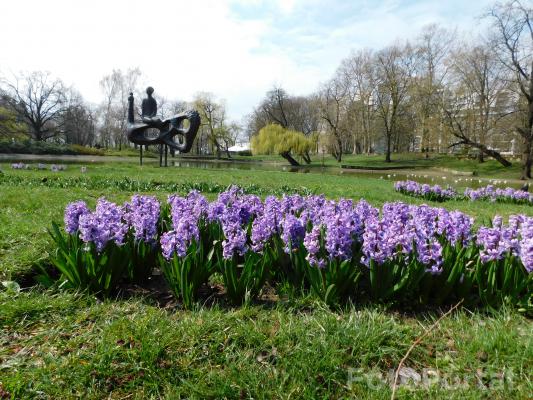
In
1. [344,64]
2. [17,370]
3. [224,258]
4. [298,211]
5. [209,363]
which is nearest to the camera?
[17,370]

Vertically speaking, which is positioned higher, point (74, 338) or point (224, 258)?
point (224, 258)

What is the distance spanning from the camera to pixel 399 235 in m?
2.73

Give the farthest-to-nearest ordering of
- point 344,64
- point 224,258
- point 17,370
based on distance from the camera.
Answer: point 344,64, point 224,258, point 17,370

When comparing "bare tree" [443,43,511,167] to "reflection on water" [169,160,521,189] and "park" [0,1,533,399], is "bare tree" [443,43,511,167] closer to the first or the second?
"reflection on water" [169,160,521,189]

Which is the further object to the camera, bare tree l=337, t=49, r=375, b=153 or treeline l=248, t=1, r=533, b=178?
bare tree l=337, t=49, r=375, b=153

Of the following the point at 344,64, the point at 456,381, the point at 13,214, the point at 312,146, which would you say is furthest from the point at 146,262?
the point at 344,64

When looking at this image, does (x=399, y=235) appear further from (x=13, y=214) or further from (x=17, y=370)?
(x=13, y=214)

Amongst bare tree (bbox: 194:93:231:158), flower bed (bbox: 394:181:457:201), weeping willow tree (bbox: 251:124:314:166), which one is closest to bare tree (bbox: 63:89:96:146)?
bare tree (bbox: 194:93:231:158)

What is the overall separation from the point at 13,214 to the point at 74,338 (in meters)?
3.58

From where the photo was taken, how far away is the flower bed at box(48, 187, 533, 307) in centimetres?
265

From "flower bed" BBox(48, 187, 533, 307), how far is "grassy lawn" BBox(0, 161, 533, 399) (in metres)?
0.17

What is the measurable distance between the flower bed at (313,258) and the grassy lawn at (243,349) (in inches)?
6.6

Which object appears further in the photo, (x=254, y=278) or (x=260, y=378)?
(x=254, y=278)

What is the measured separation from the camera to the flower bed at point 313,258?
2.65m
